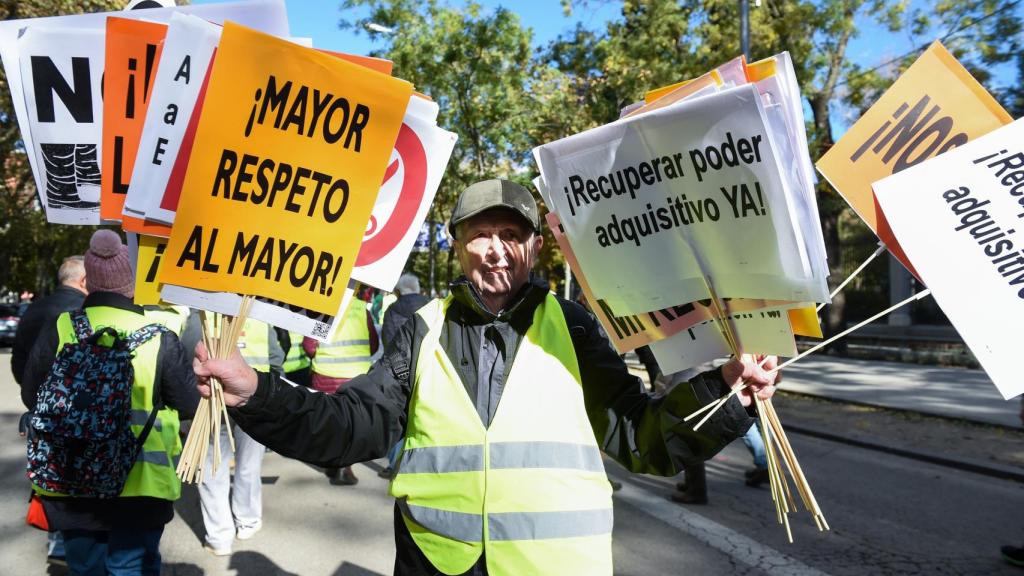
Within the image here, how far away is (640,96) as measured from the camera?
44.3 feet

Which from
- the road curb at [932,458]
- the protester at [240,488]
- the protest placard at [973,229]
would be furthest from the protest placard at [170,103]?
the road curb at [932,458]

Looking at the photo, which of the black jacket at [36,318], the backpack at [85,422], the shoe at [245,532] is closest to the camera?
the backpack at [85,422]

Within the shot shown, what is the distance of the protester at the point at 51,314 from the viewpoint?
13.0ft

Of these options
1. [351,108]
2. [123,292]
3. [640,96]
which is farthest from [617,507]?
[640,96]

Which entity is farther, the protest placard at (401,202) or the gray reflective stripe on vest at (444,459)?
the protest placard at (401,202)

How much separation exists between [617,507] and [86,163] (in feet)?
14.6

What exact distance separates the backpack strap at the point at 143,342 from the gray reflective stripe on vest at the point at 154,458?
3 cm

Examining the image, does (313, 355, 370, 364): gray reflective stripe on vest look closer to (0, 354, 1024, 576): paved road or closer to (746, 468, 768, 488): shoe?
(0, 354, 1024, 576): paved road

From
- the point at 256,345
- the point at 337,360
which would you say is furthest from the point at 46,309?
the point at 337,360

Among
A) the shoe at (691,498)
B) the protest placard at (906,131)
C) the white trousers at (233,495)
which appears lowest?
the shoe at (691,498)

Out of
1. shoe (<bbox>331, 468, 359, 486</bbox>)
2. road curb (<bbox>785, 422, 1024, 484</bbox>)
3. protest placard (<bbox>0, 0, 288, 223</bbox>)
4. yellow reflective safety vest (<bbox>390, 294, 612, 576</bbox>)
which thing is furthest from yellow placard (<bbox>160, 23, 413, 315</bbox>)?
road curb (<bbox>785, 422, 1024, 484</bbox>)

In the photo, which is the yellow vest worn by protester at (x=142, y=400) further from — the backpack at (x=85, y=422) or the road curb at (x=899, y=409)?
the road curb at (x=899, y=409)

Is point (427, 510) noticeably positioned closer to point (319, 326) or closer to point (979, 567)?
point (319, 326)

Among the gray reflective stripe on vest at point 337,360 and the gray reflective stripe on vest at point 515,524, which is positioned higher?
the gray reflective stripe on vest at point 337,360
